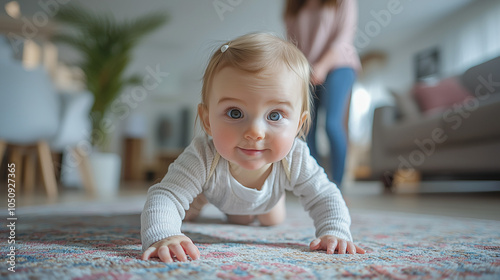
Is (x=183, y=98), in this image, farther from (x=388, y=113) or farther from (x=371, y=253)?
(x=371, y=253)

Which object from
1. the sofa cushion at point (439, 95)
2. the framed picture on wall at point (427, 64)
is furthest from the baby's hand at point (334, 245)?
the framed picture on wall at point (427, 64)

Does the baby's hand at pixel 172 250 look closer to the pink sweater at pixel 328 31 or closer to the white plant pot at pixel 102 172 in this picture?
the pink sweater at pixel 328 31

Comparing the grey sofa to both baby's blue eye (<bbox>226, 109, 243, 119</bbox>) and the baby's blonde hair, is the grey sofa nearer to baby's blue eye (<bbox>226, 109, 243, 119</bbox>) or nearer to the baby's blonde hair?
the baby's blonde hair

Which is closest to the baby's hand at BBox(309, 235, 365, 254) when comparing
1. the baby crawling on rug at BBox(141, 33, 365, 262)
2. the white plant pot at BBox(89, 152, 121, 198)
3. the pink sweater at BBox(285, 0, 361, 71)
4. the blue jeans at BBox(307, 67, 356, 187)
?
the baby crawling on rug at BBox(141, 33, 365, 262)

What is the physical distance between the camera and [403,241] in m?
0.65

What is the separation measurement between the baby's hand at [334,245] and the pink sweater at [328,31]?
93 centimetres

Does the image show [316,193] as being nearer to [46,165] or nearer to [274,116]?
[274,116]

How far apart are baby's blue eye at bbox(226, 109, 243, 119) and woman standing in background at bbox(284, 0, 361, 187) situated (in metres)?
0.80

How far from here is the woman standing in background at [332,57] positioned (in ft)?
4.42

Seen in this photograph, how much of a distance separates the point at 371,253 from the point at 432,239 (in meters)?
0.22


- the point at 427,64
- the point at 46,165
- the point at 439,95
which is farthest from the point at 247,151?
the point at 427,64

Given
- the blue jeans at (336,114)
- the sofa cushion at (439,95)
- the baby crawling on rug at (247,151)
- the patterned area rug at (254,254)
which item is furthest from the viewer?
the sofa cushion at (439,95)

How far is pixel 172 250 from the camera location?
47cm

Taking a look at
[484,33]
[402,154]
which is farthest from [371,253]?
[484,33]
